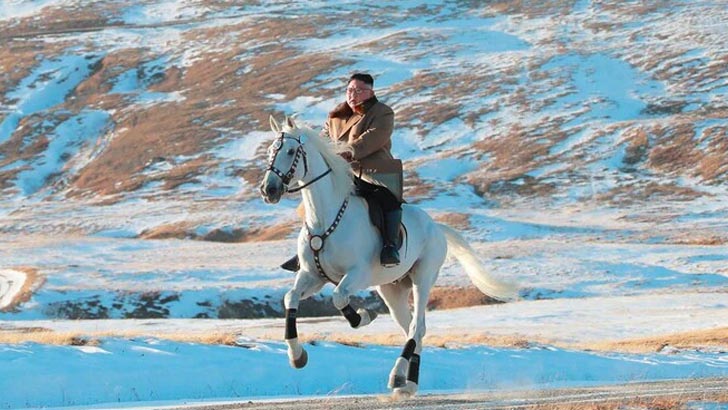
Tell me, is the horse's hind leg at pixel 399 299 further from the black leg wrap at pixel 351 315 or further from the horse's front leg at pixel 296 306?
the horse's front leg at pixel 296 306

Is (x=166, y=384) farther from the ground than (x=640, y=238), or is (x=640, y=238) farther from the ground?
(x=166, y=384)

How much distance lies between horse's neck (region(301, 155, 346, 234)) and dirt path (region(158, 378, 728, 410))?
7.42ft

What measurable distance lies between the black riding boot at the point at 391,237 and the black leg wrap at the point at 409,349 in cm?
119

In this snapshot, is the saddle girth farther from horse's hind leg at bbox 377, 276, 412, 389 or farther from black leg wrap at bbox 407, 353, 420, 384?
horse's hind leg at bbox 377, 276, 412, 389

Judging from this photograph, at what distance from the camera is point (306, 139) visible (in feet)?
50.6


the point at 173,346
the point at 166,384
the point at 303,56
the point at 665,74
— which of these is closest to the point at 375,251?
the point at 166,384

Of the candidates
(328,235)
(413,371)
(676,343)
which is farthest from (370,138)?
(676,343)

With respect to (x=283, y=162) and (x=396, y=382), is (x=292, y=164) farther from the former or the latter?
(x=396, y=382)

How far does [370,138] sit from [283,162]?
232cm

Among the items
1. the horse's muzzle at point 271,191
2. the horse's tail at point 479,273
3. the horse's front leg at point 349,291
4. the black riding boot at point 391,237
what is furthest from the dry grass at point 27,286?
the horse's muzzle at point 271,191

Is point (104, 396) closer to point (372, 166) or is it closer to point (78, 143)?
point (372, 166)

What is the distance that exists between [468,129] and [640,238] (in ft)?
167

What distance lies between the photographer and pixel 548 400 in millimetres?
14914

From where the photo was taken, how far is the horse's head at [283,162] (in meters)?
14.1
